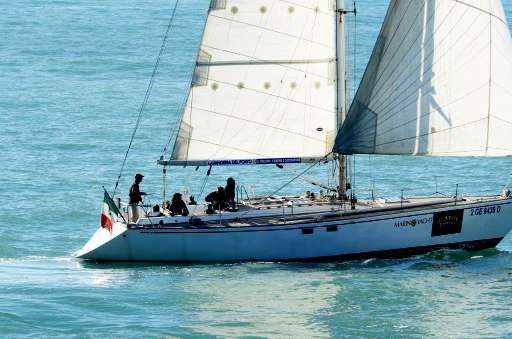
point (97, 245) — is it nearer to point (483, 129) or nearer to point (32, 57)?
point (483, 129)

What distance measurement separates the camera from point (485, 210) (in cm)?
4850

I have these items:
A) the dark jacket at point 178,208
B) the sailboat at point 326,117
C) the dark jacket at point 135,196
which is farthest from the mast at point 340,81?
the dark jacket at point 135,196

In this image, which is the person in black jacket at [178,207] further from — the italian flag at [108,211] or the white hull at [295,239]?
the italian flag at [108,211]

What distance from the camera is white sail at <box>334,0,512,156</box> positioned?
46594mm

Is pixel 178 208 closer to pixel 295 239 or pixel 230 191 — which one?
pixel 230 191

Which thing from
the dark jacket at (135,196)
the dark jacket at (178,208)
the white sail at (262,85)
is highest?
the white sail at (262,85)

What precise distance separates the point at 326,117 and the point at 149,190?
13.9 metres

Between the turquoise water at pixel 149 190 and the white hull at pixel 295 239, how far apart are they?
0.42 meters

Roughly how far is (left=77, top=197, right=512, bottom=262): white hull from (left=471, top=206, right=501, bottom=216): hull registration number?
21cm

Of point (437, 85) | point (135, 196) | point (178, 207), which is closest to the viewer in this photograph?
point (437, 85)

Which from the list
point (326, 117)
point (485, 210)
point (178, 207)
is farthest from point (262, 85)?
point (485, 210)

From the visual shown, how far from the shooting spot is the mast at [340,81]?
4744 cm

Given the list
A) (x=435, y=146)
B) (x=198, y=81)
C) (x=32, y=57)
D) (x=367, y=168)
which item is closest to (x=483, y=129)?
(x=435, y=146)

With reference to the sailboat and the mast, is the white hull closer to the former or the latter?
the sailboat
